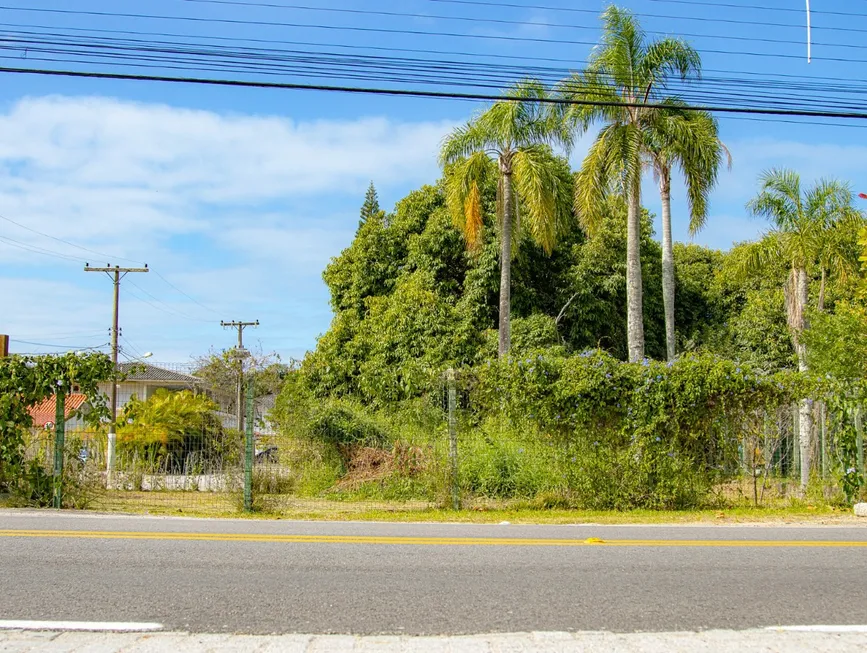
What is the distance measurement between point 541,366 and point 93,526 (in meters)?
6.52

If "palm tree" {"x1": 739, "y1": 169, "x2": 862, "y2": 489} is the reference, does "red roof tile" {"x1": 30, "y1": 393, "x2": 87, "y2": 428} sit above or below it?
below

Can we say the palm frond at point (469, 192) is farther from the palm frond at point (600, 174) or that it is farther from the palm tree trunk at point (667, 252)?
the palm tree trunk at point (667, 252)

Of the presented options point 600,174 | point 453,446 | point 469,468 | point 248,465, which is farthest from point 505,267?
point 248,465

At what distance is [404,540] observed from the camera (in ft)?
27.8

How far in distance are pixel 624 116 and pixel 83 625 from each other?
1783 centimetres

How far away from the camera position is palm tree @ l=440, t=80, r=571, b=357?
21.8m

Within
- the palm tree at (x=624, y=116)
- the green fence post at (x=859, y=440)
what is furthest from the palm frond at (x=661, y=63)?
the green fence post at (x=859, y=440)

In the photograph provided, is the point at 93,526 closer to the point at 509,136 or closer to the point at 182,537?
the point at 182,537

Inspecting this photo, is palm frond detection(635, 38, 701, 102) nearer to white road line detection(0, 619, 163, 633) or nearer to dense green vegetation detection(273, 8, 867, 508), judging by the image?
dense green vegetation detection(273, 8, 867, 508)

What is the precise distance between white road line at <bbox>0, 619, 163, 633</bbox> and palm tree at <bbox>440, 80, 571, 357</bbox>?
1706cm

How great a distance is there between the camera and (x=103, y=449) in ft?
43.4

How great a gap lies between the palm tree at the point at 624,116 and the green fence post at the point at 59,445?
495 inches

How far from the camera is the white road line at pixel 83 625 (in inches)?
197

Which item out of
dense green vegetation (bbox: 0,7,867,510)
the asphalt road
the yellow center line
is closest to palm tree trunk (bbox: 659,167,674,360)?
dense green vegetation (bbox: 0,7,867,510)
